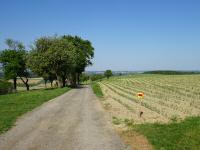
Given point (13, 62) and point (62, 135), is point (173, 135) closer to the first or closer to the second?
point (62, 135)

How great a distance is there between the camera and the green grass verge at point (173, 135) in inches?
484

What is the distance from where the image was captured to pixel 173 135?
1403cm

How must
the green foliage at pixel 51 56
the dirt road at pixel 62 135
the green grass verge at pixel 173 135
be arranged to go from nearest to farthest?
the green grass verge at pixel 173 135, the dirt road at pixel 62 135, the green foliage at pixel 51 56

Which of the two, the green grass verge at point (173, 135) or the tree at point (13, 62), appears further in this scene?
the tree at point (13, 62)

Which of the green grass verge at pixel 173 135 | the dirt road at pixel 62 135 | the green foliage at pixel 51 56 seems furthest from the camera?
the green foliage at pixel 51 56

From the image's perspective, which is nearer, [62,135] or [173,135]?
[173,135]

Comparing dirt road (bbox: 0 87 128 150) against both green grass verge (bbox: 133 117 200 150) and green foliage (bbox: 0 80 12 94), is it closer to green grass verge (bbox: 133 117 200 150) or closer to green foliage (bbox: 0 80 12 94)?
green grass verge (bbox: 133 117 200 150)

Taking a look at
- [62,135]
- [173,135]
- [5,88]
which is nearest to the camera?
[173,135]

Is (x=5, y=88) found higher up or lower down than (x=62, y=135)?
higher up

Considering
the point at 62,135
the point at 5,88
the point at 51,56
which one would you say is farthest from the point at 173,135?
the point at 5,88

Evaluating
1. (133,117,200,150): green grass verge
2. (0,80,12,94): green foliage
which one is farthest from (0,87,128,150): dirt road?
(0,80,12,94): green foliage

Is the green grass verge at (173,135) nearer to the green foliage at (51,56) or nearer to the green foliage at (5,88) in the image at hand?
the green foliage at (51,56)

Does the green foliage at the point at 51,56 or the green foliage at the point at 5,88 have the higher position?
the green foliage at the point at 51,56

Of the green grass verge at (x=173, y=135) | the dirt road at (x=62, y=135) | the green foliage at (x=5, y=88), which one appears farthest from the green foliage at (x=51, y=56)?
the green grass verge at (x=173, y=135)
